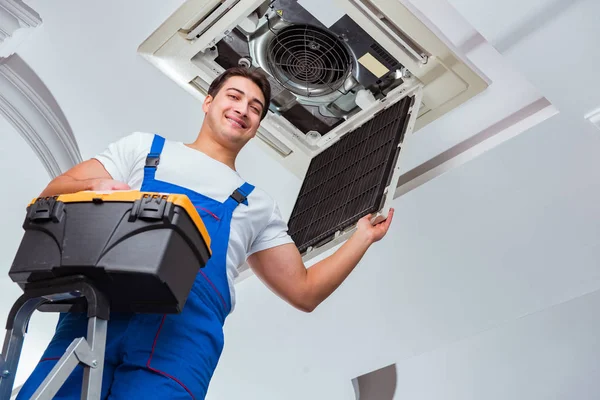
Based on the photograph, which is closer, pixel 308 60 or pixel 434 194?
pixel 308 60

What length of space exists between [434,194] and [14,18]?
2016mm

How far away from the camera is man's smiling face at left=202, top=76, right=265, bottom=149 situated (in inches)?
89.0

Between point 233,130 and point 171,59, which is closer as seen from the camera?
point 233,130

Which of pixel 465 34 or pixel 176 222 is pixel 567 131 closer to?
pixel 465 34

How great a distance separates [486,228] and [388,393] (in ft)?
7.41

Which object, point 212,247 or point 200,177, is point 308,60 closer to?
point 200,177

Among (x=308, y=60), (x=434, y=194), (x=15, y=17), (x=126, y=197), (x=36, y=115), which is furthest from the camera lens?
(x=36, y=115)

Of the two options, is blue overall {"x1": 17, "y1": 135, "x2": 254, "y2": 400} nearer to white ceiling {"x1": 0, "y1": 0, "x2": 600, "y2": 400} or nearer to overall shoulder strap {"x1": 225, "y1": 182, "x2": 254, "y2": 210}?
overall shoulder strap {"x1": 225, "y1": 182, "x2": 254, "y2": 210}

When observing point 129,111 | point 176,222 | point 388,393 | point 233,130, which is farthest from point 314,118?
point 388,393

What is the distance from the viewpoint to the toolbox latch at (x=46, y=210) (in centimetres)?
166

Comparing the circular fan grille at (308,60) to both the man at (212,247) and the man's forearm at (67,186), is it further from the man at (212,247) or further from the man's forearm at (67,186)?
the man's forearm at (67,186)

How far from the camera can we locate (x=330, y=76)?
326 cm

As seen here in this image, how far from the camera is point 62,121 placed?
12.9ft

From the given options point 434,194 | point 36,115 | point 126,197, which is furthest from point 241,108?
point 36,115
